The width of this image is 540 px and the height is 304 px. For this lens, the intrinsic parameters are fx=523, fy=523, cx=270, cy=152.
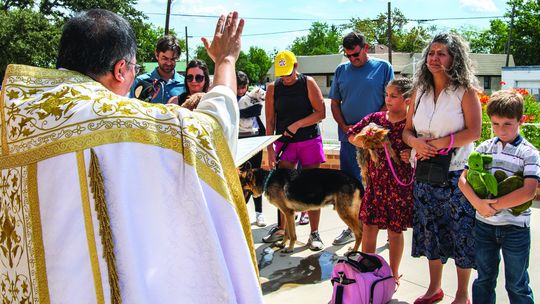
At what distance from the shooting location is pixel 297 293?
4332 millimetres

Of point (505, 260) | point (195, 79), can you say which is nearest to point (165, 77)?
point (195, 79)

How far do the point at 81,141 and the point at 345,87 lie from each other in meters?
4.03

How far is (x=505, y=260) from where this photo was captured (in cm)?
319

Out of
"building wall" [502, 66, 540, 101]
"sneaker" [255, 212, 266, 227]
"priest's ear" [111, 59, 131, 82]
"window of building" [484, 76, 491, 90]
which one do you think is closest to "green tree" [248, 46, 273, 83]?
"window of building" [484, 76, 491, 90]

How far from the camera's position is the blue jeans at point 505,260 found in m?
3.14

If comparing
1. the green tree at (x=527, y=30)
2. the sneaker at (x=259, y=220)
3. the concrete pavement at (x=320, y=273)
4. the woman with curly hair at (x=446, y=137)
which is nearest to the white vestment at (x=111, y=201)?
the woman with curly hair at (x=446, y=137)

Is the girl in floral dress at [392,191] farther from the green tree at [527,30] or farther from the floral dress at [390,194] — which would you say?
the green tree at [527,30]

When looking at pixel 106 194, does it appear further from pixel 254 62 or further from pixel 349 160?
pixel 254 62

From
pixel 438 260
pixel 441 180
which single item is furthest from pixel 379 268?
pixel 441 180

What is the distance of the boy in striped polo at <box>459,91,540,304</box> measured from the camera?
3.07 meters

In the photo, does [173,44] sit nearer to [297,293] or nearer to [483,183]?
[297,293]

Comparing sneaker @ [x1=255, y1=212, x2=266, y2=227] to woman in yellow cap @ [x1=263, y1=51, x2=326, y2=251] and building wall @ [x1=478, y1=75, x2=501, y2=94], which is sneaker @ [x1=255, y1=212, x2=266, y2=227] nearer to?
woman in yellow cap @ [x1=263, y1=51, x2=326, y2=251]

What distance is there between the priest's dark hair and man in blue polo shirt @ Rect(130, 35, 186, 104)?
9.48 ft

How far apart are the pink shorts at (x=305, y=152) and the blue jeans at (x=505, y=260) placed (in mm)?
2412
